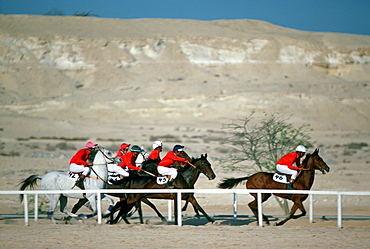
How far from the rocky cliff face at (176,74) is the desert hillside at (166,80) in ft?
0.39

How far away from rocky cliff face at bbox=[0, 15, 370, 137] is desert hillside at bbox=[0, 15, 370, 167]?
0.12 m

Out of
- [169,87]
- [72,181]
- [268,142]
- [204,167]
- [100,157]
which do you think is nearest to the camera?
[72,181]

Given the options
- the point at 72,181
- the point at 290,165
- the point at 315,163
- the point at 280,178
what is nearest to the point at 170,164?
the point at 72,181

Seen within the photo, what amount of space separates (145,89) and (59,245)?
5872cm

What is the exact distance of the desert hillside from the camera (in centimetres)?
5956

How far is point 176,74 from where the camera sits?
72.8 metres

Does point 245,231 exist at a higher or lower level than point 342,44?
lower

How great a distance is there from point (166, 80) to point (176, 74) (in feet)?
6.67

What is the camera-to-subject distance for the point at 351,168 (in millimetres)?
33438

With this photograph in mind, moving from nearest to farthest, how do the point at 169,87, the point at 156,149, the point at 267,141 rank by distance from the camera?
the point at 156,149 < the point at 267,141 < the point at 169,87

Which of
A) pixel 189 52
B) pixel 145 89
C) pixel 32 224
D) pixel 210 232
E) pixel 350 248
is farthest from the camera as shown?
pixel 189 52

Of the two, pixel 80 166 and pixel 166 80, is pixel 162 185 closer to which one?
pixel 80 166

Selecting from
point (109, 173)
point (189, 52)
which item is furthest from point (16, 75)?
point (109, 173)

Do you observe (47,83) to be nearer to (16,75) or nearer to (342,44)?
(16,75)
